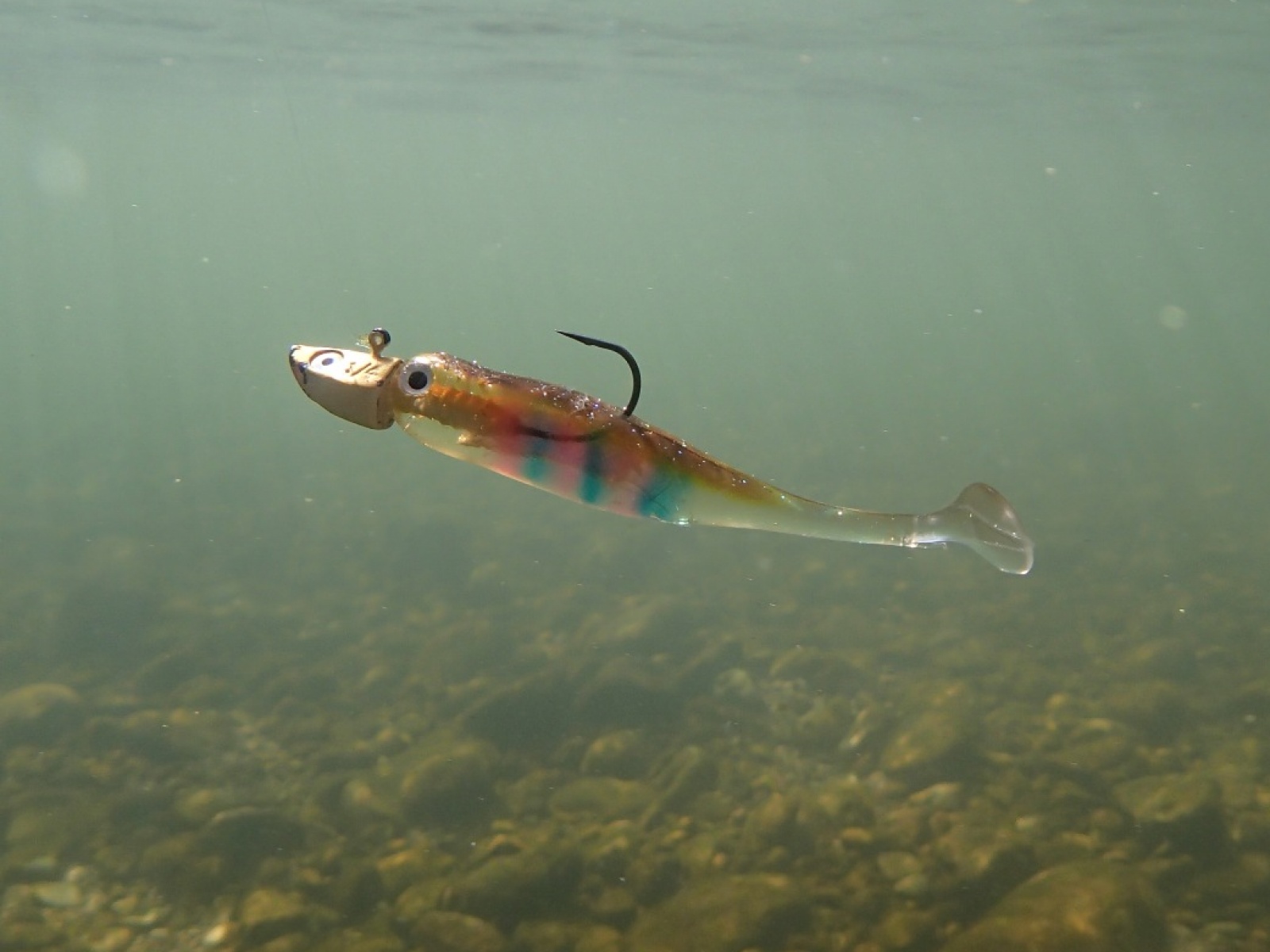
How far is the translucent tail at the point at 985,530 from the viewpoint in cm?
128

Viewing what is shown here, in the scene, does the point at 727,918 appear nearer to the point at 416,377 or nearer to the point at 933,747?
the point at 933,747

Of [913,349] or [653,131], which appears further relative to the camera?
[913,349]

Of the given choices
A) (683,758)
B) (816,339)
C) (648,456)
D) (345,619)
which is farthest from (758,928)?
(816,339)

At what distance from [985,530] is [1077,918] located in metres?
4.53

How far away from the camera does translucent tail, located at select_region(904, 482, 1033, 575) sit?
1.28m

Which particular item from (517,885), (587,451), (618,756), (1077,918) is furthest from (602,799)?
(587,451)

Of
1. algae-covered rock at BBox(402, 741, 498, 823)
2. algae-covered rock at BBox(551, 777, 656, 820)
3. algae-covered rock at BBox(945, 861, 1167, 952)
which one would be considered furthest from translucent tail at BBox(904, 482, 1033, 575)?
algae-covered rock at BBox(402, 741, 498, 823)

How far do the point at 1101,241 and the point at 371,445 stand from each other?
158 m

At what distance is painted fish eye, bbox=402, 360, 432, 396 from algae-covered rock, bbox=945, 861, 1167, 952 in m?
4.80

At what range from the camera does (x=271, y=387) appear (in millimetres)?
42625

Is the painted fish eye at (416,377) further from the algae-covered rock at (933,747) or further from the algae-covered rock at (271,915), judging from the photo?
the algae-covered rock at (933,747)

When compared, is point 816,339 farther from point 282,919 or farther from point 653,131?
point 282,919

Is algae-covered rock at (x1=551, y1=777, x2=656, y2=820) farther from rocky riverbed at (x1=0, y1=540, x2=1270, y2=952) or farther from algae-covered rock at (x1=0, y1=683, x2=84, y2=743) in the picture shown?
algae-covered rock at (x1=0, y1=683, x2=84, y2=743)

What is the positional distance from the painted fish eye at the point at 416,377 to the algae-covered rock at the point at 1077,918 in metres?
4.80
